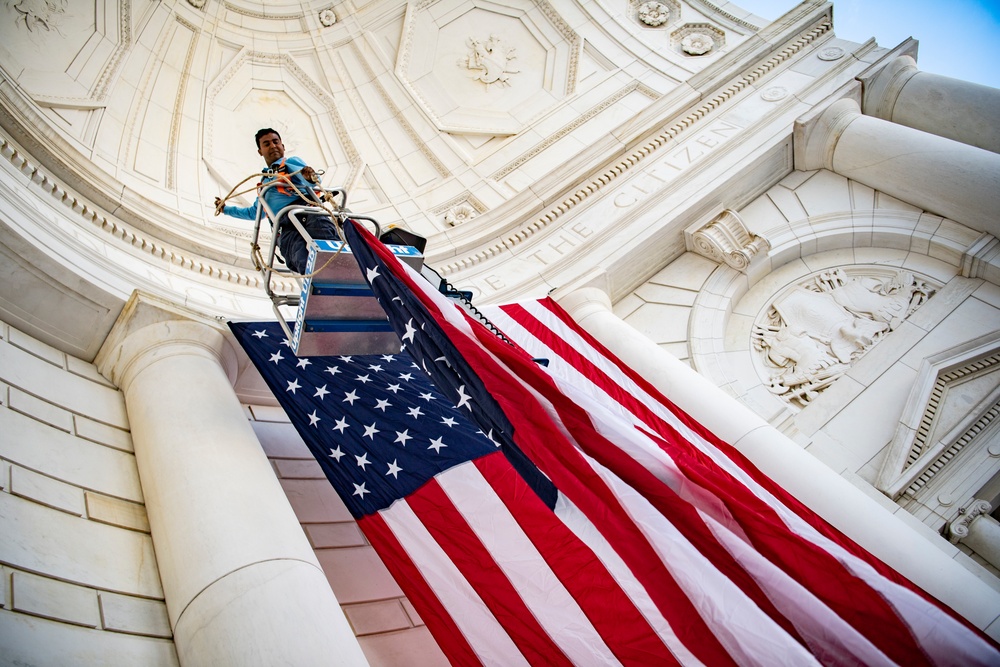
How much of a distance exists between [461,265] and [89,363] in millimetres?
4826

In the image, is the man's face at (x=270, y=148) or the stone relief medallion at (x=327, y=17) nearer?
the man's face at (x=270, y=148)

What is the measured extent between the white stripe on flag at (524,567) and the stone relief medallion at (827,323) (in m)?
4.13

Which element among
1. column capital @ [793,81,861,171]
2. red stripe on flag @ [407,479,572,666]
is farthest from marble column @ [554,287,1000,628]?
column capital @ [793,81,861,171]

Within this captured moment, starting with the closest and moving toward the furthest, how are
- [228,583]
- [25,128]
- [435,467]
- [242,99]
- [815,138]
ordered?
[228,583]
[435,467]
[25,128]
[815,138]
[242,99]

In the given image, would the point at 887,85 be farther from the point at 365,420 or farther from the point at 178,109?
the point at 178,109

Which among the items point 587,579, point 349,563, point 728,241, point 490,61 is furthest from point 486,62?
point 587,579

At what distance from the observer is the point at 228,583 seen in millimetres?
4328

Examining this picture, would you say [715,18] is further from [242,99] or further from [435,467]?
[435,467]

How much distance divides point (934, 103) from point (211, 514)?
33.4 feet

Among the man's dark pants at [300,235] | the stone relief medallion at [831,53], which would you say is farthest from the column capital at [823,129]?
the man's dark pants at [300,235]

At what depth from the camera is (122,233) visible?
733cm

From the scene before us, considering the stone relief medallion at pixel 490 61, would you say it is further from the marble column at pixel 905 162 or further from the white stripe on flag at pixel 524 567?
the white stripe on flag at pixel 524 567

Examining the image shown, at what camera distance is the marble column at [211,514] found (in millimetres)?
4102

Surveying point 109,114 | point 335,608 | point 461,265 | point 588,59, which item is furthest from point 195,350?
point 588,59
